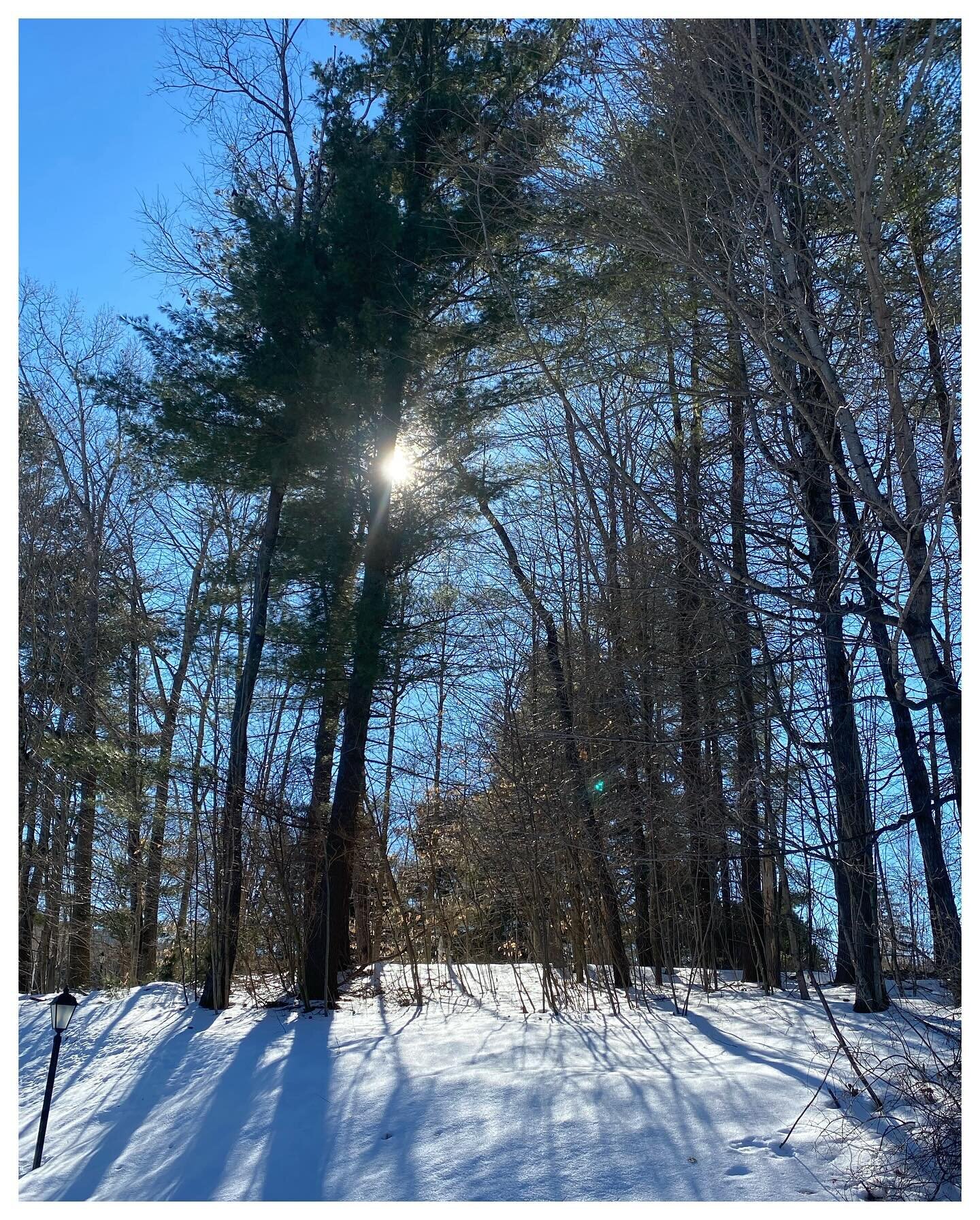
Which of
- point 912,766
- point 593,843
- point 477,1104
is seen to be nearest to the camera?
point 912,766

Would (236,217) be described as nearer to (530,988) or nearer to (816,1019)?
(530,988)

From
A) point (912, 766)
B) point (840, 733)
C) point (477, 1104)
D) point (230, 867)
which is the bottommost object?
point (477, 1104)

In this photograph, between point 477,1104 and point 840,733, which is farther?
point 840,733

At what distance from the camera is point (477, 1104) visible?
471 cm

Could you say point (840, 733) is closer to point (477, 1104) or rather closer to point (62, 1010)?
point (477, 1104)

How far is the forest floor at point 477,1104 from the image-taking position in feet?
12.3

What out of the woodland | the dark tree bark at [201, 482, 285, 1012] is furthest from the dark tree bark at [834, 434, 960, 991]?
the dark tree bark at [201, 482, 285, 1012]

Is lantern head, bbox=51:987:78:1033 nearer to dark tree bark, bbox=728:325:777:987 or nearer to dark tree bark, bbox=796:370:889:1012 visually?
dark tree bark, bbox=728:325:777:987

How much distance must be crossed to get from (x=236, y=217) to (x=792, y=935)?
827 centimetres

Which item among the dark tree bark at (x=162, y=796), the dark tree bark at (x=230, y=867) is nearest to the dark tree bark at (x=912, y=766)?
the dark tree bark at (x=230, y=867)

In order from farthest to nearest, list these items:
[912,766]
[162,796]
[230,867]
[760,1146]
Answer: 1. [162,796]
2. [230,867]
3. [912,766]
4. [760,1146]

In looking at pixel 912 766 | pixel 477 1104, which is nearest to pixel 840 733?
pixel 912 766

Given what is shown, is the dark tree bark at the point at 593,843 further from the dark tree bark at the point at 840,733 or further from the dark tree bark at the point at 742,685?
the dark tree bark at the point at 840,733

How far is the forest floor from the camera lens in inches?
147
